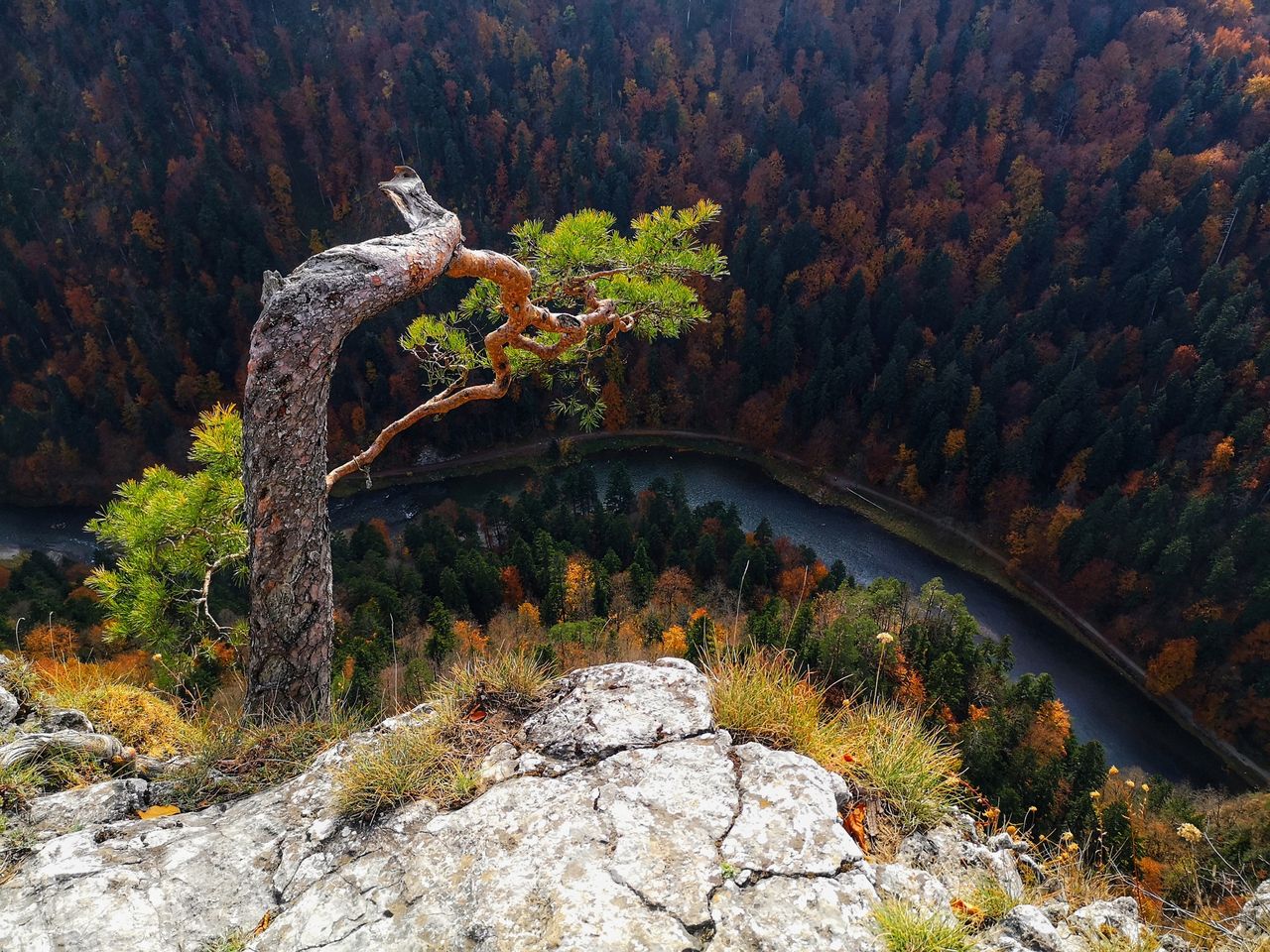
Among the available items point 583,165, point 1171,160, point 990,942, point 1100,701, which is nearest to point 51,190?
point 583,165

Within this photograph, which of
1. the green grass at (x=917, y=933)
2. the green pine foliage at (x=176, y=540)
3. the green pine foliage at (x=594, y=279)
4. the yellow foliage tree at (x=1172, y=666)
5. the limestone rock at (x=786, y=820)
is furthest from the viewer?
the yellow foliage tree at (x=1172, y=666)

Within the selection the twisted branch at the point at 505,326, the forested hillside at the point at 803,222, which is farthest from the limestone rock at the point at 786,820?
the forested hillside at the point at 803,222

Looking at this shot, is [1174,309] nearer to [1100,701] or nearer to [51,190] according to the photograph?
[1100,701]

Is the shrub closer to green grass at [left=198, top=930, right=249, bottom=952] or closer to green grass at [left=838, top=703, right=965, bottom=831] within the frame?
green grass at [left=198, top=930, right=249, bottom=952]

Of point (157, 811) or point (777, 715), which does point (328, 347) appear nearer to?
point (157, 811)

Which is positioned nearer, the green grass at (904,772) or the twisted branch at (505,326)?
the green grass at (904,772)

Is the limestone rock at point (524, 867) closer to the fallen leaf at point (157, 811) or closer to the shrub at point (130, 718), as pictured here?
the fallen leaf at point (157, 811)
